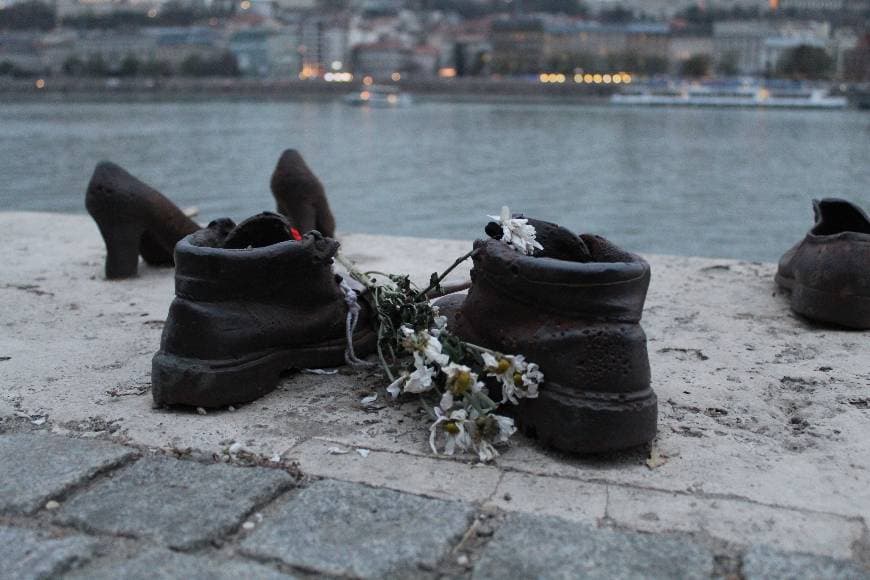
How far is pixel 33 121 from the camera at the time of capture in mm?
40531

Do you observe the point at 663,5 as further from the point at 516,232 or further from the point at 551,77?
the point at 516,232

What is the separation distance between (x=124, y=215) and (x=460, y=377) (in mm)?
2480

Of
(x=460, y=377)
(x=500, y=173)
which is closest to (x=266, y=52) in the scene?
(x=500, y=173)

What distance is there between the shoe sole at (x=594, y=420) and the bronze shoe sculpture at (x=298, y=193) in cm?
294

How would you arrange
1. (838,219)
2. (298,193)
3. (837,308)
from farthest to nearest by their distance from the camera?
(298,193) → (838,219) → (837,308)

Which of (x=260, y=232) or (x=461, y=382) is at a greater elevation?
(x=260, y=232)

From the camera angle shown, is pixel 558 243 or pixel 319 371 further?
pixel 319 371

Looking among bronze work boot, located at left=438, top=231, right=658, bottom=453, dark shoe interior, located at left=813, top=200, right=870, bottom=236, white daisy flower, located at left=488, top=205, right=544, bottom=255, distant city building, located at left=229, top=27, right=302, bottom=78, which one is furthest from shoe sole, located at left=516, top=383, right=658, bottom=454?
distant city building, located at left=229, top=27, right=302, bottom=78

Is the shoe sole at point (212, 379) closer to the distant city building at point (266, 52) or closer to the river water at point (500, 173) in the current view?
the river water at point (500, 173)

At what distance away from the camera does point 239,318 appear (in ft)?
7.95

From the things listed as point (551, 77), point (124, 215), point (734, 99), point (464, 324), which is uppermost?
point (551, 77)

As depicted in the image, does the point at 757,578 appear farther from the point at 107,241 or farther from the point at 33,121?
the point at 33,121

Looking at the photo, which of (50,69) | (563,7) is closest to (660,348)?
(50,69)

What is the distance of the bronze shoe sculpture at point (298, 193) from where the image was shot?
4.92m
